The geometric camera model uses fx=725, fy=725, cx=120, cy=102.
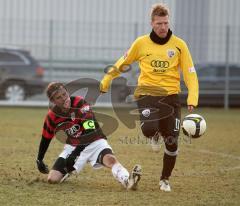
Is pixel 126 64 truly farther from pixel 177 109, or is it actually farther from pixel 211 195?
pixel 211 195

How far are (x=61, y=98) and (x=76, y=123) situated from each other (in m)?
0.47

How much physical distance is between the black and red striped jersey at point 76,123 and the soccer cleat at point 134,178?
0.80 meters

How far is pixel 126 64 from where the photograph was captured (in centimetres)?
879

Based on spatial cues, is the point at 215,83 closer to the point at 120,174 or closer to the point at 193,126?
the point at 193,126

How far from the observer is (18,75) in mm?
22188

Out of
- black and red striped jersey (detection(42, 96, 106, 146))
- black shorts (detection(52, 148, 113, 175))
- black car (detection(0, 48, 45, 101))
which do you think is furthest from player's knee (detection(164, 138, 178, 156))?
black car (detection(0, 48, 45, 101))

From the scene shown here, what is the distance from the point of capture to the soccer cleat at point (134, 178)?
7.87 meters

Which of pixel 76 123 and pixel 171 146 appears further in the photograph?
pixel 76 123

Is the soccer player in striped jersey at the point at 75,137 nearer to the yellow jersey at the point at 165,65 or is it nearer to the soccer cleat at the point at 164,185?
the soccer cleat at the point at 164,185

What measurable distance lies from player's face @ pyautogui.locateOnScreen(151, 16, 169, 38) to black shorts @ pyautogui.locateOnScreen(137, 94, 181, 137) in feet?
2.46

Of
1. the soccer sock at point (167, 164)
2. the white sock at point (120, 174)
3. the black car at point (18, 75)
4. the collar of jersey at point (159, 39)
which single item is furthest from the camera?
the black car at point (18, 75)

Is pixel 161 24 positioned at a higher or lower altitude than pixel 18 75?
higher

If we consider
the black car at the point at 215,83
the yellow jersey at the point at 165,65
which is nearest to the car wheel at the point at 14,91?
the black car at the point at 215,83

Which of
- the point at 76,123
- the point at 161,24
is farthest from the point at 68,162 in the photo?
the point at 161,24
